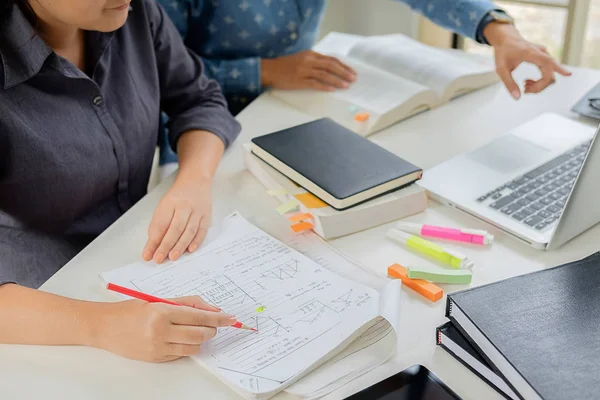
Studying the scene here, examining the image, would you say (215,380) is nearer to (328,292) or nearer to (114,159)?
(328,292)

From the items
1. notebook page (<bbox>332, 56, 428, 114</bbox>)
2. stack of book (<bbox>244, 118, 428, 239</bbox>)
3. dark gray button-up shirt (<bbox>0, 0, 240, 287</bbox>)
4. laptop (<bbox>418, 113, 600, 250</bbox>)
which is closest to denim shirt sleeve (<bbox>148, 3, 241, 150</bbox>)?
dark gray button-up shirt (<bbox>0, 0, 240, 287</bbox>)

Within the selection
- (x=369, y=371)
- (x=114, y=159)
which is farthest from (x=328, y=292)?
(x=114, y=159)

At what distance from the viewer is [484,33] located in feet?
4.67

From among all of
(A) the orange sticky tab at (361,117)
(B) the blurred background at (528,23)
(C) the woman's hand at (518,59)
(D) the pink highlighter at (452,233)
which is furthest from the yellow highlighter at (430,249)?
(B) the blurred background at (528,23)

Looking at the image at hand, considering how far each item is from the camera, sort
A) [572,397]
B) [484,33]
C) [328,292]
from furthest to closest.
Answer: [484,33] → [328,292] → [572,397]

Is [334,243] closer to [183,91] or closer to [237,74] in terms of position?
[183,91]

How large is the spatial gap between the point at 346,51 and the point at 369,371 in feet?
3.50

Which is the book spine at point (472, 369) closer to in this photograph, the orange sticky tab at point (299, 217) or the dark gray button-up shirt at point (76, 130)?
the orange sticky tab at point (299, 217)

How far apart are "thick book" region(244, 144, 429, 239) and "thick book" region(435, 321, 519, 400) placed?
0.25m

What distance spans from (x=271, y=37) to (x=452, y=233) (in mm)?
755

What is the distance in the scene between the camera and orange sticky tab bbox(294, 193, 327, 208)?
3.28 feet

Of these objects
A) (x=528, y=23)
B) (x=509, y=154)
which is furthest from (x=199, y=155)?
(x=528, y=23)

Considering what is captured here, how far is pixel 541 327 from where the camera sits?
2.43ft

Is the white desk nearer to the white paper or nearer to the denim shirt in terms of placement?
the denim shirt
